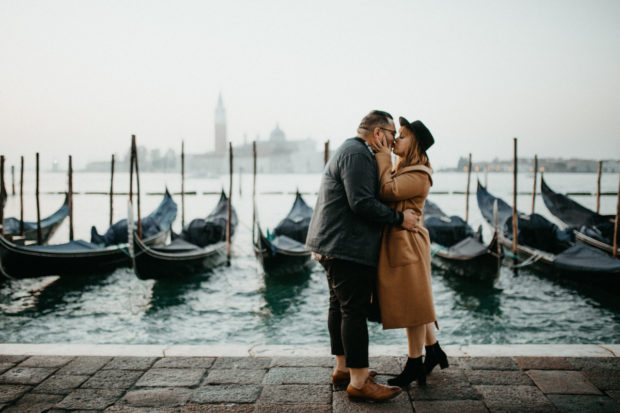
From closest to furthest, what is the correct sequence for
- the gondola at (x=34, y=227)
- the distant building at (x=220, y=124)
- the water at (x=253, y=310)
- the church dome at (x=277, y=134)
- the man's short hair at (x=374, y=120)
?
the man's short hair at (x=374, y=120) < the water at (x=253, y=310) < the gondola at (x=34, y=227) < the distant building at (x=220, y=124) < the church dome at (x=277, y=134)

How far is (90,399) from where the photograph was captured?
1501mm

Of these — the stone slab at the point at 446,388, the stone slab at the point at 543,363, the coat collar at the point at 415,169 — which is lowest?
the stone slab at the point at 446,388

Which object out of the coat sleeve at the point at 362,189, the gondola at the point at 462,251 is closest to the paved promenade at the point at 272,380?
the coat sleeve at the point at 362,189

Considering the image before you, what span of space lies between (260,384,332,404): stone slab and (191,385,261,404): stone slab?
37 millimetres

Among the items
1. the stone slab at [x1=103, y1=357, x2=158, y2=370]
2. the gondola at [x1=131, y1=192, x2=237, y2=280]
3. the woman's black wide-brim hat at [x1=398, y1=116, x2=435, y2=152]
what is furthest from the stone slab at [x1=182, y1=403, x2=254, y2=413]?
the gondola at [x1=131, y1=192, x2=237, y2=280]

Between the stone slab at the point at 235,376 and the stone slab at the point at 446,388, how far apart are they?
54 cm

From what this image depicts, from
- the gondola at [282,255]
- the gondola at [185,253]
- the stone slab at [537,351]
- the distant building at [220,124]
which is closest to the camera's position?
the stone slab at [537,351]

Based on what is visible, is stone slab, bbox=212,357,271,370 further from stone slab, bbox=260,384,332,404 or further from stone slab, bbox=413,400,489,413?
stone slab, bbox=413,400,489,413

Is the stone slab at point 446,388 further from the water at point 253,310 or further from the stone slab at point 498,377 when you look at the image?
the water at point 253,310

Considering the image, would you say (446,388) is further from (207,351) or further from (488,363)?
(207,351)

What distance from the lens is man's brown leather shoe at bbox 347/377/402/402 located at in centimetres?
146

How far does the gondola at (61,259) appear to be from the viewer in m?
5.20

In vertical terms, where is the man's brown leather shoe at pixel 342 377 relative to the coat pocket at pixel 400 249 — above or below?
below

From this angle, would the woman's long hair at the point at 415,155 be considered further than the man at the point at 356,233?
Yes
